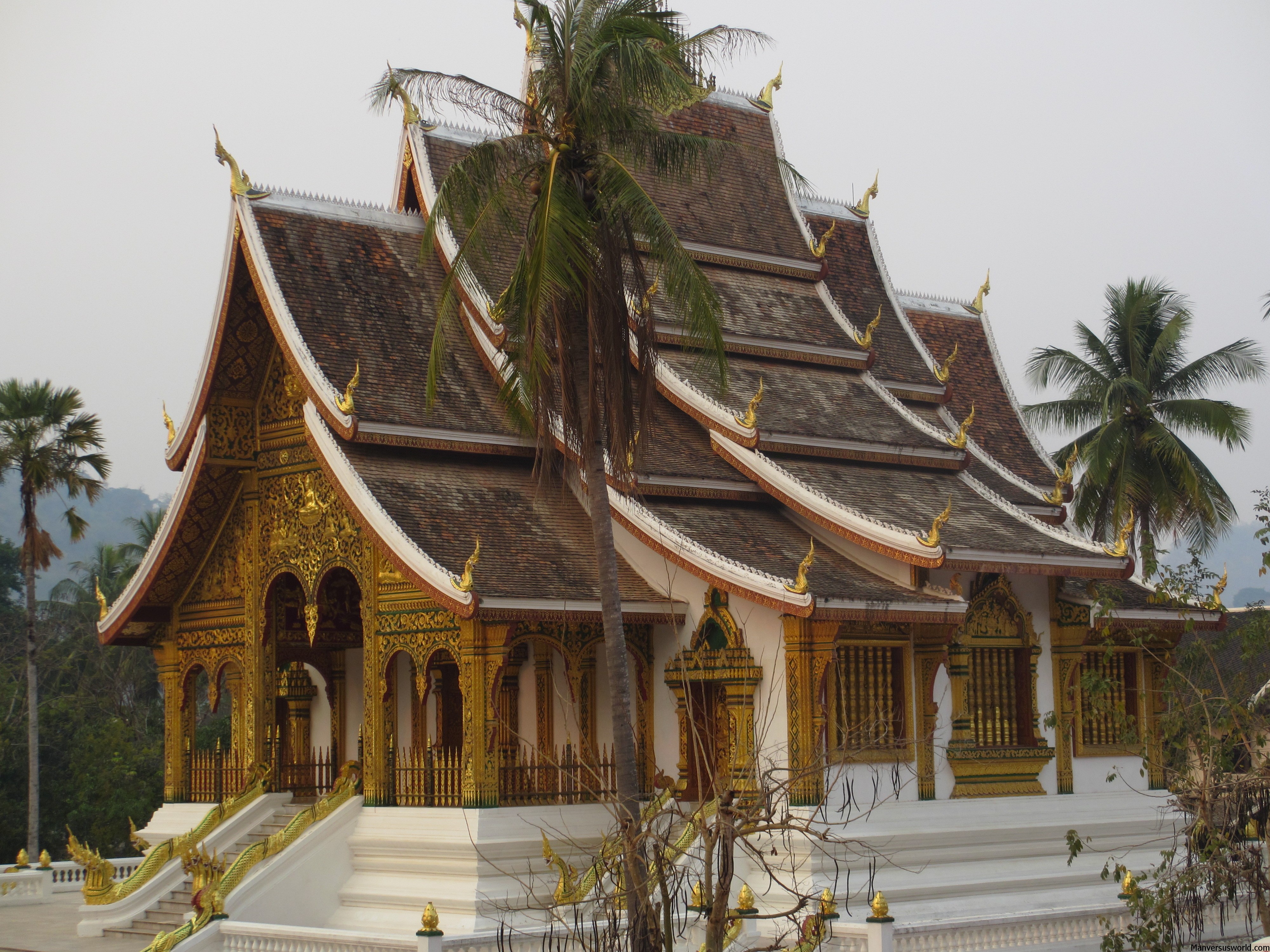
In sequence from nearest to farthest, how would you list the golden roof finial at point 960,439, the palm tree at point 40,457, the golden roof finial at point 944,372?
1. the golden roof finial at point 960,439
2. the golden roof finial at point 944,372
3. the palm tree at point 40,457

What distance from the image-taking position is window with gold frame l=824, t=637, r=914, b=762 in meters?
14.6

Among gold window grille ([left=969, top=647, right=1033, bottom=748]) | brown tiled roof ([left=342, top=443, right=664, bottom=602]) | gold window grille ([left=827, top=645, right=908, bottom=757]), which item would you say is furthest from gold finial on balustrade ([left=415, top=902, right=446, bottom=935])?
gold window grille ([left=969, top=647, right=1033, bottom=748])

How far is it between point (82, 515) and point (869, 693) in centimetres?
12042

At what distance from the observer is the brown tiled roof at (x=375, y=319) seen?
1630cm

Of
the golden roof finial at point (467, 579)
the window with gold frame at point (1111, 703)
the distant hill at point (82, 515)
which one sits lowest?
the window with gold frame at point (1111, 703)

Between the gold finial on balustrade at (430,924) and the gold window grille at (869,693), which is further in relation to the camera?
the gold window grille at (869,693)

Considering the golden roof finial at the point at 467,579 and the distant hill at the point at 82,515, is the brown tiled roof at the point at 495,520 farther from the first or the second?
the distant hill at the point at 82,515

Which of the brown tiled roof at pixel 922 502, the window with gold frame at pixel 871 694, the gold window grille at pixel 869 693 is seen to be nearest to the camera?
the window with gold frame at pixel 871 694

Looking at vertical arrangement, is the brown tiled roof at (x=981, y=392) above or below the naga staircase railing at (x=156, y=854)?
above

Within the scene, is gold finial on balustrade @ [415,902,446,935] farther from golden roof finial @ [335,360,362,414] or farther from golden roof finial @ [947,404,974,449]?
golden roof finial @ [947,404,974,449]

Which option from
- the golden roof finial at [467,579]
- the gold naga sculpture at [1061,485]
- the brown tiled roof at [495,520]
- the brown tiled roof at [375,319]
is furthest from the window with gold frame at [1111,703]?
the brown tiled roof at [375,319]

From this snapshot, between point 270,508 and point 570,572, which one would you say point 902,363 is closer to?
point 570,572

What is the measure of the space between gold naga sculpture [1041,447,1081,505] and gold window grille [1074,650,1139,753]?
180 cm

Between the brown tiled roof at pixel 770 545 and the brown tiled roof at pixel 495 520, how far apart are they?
0.77 m
